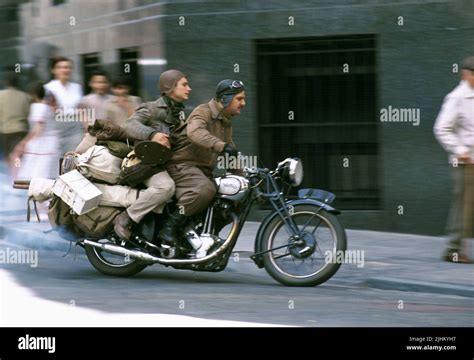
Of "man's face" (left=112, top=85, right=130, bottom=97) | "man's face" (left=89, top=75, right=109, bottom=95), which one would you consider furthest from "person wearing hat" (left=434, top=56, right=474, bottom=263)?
"man's face" (left=89, top=75, right=109, bottom=95)

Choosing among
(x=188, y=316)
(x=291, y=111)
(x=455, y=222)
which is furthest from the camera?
(x=291, y=111)

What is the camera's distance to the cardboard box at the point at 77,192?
29.8ft

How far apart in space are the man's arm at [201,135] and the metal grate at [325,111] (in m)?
4.38

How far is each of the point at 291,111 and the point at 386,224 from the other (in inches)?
71.5

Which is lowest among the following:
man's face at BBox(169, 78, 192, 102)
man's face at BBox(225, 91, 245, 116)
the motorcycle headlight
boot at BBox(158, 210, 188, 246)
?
boot at BBox(158, 210, 188, 246)

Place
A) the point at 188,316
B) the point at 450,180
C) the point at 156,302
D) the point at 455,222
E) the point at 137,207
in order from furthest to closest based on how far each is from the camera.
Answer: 1. the point at 450,180
2. the point at 455,222
3. the point at 137,207
4. the point at 156,302
5. the point at 188,316

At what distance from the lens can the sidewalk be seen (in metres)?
9.24

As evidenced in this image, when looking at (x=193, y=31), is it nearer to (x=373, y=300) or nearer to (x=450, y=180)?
(x=450, y=180)

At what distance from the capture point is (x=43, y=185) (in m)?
9.42

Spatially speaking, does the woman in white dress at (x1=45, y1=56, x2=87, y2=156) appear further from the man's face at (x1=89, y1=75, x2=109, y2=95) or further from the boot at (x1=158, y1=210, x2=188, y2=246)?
the boot at (x1=158, y1=210, x2=188, y2=246)

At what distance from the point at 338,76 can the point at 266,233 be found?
449 centimetres

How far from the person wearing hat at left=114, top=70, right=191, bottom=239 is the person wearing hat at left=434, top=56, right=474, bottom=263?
2686 millimetres

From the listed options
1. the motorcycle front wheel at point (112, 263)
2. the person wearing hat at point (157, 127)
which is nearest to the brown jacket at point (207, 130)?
the person wearing hat at point (157, 127)

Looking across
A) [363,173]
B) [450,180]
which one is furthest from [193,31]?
[450,180]
